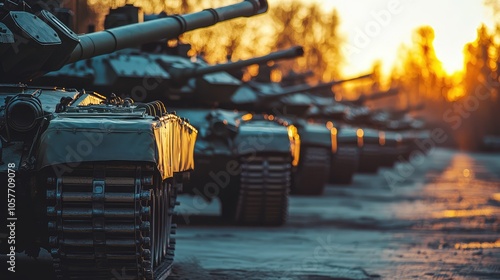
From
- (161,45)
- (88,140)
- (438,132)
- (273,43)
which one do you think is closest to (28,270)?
(88,140)

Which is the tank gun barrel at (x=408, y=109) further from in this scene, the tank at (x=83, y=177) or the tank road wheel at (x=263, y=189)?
the tank at (x=83, y=177)

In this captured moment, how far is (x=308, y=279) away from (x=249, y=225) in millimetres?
6233

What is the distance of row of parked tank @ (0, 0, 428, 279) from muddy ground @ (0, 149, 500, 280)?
78cm

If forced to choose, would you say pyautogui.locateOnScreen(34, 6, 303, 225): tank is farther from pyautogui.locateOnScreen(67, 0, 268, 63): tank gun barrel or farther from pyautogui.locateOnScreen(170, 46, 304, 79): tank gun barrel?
pyautogui.locateOnScreen(67, 0, 268, 63): tank gun barrel

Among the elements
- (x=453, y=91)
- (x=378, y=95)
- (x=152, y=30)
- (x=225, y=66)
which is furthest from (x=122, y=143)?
(x=453, y=91)

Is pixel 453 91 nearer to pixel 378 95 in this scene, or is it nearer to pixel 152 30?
pixel 378 95

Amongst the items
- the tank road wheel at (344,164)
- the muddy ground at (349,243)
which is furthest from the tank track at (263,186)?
the tank road wheel at (344,164)

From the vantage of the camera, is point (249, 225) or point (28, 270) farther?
point (249, 225)

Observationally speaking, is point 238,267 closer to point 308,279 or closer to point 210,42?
point 308,279

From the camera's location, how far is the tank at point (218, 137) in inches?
648

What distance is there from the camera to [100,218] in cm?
862

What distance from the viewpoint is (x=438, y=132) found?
102 m

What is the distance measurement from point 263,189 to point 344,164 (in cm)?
1474

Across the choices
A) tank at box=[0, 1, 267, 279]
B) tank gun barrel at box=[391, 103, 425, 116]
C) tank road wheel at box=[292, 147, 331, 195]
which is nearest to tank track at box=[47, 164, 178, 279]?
tank at box=[0, 1, 267, 279]
